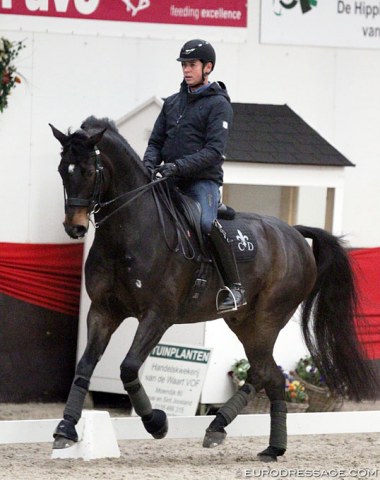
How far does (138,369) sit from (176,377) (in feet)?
9.64

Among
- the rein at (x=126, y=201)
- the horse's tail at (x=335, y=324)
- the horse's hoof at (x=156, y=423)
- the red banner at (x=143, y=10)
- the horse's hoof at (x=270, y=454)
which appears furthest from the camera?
the red banner at (x=143, y=10)

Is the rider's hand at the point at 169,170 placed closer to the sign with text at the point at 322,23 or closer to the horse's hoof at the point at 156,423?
the horse's hoof at the point at 156,423

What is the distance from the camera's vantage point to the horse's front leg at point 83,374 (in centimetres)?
663

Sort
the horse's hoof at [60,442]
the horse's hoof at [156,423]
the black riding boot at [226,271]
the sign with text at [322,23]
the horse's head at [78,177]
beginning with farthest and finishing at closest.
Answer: the sign with text at [322,23] → the black riding boot at [226,271] → the horse's hoof at [156,423] → the horse's hoof at [60,442] → the horse's head at [78,177]

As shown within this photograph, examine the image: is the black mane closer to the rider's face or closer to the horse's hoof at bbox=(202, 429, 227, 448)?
the rider's face

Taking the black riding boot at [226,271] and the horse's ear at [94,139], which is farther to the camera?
the black riding boot at [226,271]

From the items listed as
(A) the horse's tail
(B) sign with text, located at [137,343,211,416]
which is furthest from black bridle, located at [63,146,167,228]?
(B) sign with text, located at [137,343,211,416]

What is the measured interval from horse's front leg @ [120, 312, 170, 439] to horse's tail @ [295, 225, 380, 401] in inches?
67.5

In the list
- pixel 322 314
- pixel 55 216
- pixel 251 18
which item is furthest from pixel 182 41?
pixel 322 314

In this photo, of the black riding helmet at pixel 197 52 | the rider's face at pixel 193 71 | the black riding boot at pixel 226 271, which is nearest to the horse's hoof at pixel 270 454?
the black riding boot at pixel 226 271

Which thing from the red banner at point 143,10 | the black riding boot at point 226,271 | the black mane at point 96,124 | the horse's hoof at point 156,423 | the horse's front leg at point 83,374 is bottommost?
the horse's hoof at point 156,423

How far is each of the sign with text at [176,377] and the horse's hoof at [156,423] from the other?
246 cm

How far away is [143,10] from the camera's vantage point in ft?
33.9

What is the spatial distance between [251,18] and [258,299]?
12.5 feet
